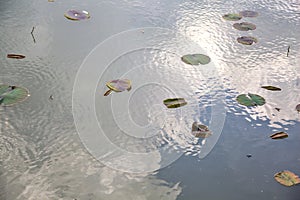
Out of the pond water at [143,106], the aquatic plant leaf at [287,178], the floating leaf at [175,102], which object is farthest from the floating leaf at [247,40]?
the aquatic plant leaf at [287,178]

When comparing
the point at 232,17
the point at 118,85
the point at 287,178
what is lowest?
the point at 287,178

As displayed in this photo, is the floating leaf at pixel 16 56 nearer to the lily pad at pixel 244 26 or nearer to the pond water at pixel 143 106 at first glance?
the pond water at pixel 143 106

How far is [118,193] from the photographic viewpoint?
Answer: 873 millimetres

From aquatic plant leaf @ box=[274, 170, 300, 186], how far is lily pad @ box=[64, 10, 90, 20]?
1.15m

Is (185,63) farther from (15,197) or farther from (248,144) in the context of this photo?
(15,197)

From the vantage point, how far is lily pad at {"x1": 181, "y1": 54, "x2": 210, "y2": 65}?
138cm

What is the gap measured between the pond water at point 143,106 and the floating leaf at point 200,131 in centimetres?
2

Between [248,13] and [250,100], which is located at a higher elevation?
[248,13]

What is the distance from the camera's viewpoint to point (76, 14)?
5.45 feet

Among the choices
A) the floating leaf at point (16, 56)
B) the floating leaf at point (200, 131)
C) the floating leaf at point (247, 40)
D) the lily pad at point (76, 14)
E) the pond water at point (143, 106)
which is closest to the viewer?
the pond water at point (143, 106)

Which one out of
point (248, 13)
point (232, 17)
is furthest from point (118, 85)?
point (248, 13)

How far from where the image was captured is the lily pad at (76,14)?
164cm

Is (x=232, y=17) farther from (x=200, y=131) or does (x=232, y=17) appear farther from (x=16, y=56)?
(x=16, y=56)

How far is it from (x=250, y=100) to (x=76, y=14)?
0.95 metres
